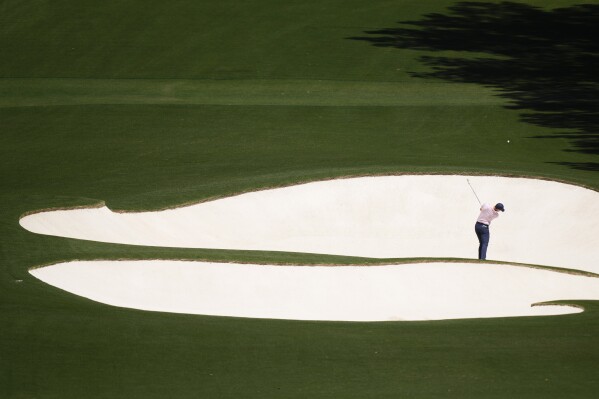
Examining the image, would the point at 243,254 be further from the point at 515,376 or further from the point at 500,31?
the point at 500,31

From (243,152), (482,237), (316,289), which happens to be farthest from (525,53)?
(316,289)

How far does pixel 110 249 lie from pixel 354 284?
3.96 meters

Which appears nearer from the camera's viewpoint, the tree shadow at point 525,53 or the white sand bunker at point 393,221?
the white sand bunker at point 393,221

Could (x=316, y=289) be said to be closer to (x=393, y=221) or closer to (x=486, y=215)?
(x=486, y=215)

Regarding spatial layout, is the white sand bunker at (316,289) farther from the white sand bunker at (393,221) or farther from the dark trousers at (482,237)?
the white sand bunker at (393,221)

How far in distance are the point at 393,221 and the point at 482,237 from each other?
274 cm

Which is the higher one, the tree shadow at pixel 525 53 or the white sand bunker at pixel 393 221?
the tree shadow at pixel 525 53

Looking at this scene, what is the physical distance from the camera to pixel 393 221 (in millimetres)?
24328

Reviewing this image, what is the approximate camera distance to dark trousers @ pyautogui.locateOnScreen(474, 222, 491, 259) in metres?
22.0

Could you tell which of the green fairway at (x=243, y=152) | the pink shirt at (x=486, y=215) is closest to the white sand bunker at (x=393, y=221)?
the green fairway at (x=243, y=152)

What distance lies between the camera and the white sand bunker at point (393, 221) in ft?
74.5

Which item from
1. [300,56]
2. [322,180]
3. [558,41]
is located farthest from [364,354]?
[558,41]

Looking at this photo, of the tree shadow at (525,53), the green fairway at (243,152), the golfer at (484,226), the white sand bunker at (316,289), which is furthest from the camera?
the tree shadow at (525,53)

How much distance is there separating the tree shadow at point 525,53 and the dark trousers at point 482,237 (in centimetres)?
878
